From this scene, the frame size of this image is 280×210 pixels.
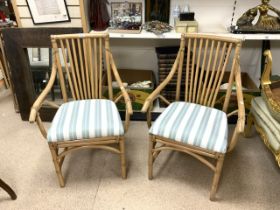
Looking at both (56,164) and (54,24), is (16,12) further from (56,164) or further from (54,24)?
(56,164)

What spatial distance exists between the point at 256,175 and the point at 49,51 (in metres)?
1.86

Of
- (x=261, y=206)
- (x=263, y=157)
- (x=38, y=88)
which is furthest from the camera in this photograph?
(x=38, y=88)

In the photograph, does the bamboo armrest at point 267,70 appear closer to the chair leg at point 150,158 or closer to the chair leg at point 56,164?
the chair leg at point 150,158

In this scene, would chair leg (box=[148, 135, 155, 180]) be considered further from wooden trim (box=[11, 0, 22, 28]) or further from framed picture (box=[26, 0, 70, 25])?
wooden trim (box=[11, 0, 22, 28])

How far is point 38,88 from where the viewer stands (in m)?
2.25

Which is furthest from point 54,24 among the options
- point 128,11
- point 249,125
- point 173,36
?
point 249,125

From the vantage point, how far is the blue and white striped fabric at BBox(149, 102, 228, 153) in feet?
4.53

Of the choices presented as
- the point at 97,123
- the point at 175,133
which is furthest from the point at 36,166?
the point at 175,133

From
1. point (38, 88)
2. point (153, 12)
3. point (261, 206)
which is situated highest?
point (153, 12)

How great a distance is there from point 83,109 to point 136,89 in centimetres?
63

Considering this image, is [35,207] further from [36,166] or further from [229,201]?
[229,201]

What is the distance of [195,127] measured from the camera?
1460 mm

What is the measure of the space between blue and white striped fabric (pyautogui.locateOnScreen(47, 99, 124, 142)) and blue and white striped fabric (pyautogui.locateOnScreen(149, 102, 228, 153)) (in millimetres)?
248

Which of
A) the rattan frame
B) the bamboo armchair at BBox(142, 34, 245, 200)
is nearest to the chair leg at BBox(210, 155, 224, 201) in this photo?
the bamboo armchair at BBox(142, 34, 245, 200)
